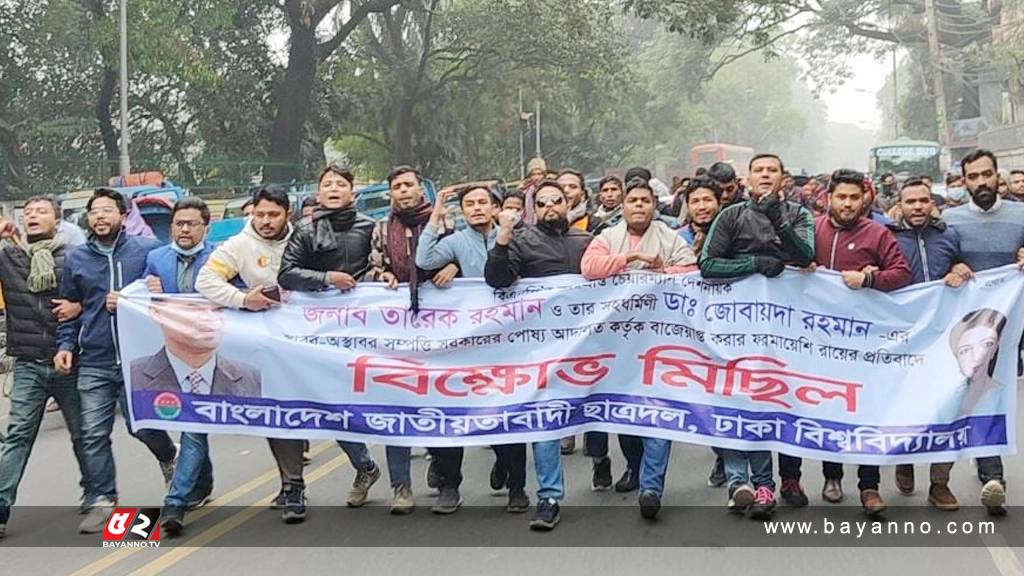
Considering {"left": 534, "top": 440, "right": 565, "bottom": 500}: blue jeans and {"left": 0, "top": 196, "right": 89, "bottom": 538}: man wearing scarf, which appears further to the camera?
{"left": 0, "top": 196, "right": 89, "bottom": 538}: man wearing scarf

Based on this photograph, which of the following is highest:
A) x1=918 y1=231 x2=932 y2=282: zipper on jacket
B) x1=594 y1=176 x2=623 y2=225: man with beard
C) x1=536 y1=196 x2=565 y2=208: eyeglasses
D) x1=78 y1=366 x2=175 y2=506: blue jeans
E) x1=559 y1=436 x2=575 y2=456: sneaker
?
x1=536 y1=196 x2=565 y2=208: eyeglasses

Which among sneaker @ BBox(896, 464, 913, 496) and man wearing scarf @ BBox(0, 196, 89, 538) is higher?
man wearing scarf @ BBox(0, 196, 89, 538)

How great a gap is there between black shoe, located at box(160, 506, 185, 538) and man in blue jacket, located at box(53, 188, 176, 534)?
1.38 feet

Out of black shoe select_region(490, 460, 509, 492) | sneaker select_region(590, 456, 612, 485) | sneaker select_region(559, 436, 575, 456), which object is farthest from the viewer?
sneaker select_region(559, 436, 575, 456)

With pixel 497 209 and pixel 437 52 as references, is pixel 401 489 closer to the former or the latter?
pixel 497 209

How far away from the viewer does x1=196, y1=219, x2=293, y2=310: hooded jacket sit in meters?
6.08

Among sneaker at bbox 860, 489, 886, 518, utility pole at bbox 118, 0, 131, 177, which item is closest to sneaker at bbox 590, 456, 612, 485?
sneaker at bbox 860, 489, 886, 518

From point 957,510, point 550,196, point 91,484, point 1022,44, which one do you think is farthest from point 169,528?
point 1022,44

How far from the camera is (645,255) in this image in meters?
6.09

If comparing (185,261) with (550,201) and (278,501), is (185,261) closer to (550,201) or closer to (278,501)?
(278,501)

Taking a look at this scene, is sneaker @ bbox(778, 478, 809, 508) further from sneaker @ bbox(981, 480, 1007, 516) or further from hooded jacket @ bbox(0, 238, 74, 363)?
hooded jacket @ bbox(0, 238, 74, 363)

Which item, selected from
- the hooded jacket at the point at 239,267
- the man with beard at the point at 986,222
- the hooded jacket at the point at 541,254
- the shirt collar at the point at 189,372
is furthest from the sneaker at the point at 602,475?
the shirt collar at the point at 189,372

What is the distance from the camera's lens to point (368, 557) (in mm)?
Result: 5398

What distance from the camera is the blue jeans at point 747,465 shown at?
19.3 feet
